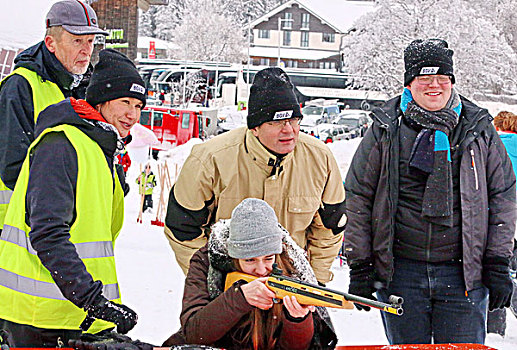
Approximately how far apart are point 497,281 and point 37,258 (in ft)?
6.75

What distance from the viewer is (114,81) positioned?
2.61 m

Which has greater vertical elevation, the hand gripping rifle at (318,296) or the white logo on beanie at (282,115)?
the white logo on beanie at (282,115)

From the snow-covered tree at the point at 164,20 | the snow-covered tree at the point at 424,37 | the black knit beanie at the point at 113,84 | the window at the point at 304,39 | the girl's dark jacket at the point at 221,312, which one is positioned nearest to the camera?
the girl's dark jacket at the point at 221,312

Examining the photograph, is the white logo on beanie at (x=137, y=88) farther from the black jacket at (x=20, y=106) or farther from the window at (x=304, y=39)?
the window at (x=304, y=39)

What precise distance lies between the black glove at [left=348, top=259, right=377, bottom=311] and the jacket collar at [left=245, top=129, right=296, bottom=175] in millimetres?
714

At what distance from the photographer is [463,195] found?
317 cm

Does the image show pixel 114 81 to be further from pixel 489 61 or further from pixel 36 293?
pixel 489 61

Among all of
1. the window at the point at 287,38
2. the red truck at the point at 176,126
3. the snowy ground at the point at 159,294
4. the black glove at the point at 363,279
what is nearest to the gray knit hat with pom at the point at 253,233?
the black glove at the point at 363,279

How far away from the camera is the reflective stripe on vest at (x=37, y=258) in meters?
2.42

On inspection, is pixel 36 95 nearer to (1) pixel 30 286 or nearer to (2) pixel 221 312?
(1) pixel 30 286

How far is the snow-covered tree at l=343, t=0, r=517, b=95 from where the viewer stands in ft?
101

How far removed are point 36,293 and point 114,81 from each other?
2.76ft

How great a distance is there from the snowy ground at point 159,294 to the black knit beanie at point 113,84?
2.51m

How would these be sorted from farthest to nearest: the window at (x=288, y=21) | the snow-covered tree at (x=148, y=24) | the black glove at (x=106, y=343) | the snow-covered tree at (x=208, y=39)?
the snow-covered tree at (x=148, y=24) < the window at (x=288, y=21) < the snow-covered tree at (x=208, y=39) < the black glove at (x=106, y=343)
